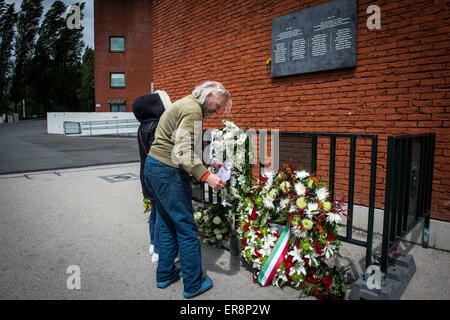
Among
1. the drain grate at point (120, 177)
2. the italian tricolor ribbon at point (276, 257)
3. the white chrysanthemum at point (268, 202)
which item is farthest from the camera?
the drain grate at point (120, 177)

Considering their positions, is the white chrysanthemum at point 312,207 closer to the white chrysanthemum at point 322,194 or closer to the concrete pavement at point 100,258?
the white chrysanthemum at point 322,194

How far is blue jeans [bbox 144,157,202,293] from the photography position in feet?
8.01

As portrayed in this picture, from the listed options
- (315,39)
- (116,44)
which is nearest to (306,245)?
(315,39)

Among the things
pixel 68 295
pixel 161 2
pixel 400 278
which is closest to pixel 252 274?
pixel 400 278

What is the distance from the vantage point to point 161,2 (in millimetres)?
7828

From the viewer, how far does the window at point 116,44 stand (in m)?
30.4

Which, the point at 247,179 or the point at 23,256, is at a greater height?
the point at 247,179

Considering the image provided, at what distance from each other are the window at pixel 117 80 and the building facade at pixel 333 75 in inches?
978

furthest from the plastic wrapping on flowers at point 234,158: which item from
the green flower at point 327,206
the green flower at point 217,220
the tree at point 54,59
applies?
the tree at point 54,59

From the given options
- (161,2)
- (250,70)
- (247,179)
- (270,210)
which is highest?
(161,2)

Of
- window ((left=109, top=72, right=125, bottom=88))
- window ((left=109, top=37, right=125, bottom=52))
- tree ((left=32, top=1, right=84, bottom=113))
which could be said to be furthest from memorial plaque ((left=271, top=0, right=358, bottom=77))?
tree ((left=32, top=1, right=84, bottom=113))

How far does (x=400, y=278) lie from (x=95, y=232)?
11.6 feet

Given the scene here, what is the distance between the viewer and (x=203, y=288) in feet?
8.74
